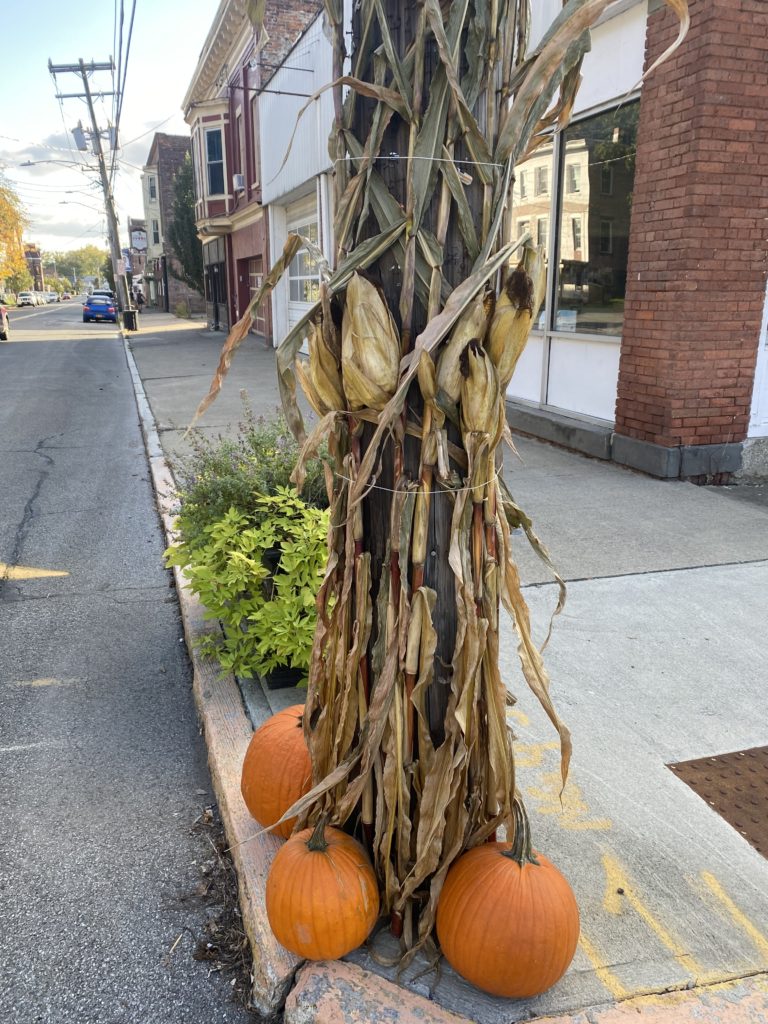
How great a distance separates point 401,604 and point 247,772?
1075mm

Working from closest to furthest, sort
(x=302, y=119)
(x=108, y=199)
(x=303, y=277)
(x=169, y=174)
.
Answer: (x=302, y=119)
(x=303, y=277)
(x=108, y=199)
(x=169, y=174)

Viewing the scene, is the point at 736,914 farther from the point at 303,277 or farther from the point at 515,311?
the point at 303,277

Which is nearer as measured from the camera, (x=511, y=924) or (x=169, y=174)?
(x=511, y=924)

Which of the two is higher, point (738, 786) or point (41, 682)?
point (738, 786)

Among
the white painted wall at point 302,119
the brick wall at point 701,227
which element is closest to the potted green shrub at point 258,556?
the brick wall at point 701,227

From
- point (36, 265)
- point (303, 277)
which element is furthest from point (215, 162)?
point (36, 265)

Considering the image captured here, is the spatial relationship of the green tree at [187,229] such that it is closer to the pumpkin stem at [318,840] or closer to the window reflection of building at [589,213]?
the window reflection of building at [589,213]

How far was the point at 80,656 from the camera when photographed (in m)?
4.29

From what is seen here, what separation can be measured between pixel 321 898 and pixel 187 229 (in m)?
38.2

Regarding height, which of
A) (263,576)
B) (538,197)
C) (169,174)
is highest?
(169,174)

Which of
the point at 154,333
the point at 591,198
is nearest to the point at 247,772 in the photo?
the point at 591,198

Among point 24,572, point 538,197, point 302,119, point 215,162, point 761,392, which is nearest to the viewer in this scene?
point 24,572

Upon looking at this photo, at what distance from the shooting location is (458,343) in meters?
1.75

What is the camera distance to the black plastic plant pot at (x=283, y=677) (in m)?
3.55
